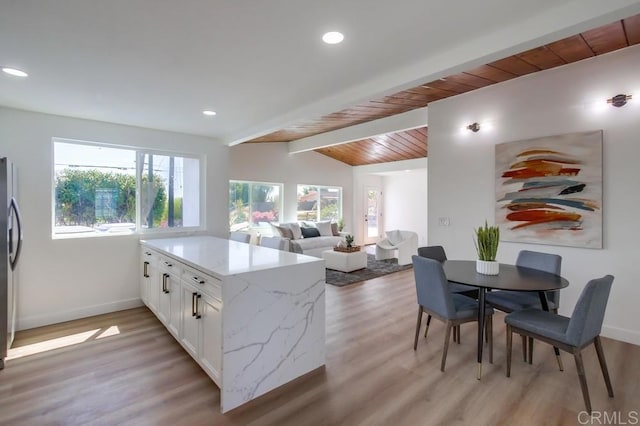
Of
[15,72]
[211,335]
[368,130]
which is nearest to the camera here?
[211,335]

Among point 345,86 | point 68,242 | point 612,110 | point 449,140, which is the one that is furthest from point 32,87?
point 612,110

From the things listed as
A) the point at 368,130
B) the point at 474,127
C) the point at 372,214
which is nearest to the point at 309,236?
the point at 368,130

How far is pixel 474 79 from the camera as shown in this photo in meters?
3.65

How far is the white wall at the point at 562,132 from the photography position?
298 cm

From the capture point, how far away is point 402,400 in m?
2.16

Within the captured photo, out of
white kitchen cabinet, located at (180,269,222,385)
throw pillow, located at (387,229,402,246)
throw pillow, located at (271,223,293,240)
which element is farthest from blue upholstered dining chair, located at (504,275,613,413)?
throw pillow, located at (271,223,293,240)

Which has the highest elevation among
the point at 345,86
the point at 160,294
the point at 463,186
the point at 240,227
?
the point at 345,86

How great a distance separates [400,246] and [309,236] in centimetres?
229

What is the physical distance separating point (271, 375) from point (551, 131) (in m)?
3.78

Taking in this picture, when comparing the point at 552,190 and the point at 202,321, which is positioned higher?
the point at 552,190

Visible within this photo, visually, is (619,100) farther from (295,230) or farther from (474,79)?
(295,230)

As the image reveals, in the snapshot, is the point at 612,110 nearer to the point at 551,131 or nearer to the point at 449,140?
the point at 551,131

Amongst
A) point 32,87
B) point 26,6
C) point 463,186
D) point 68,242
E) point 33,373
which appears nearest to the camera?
point 26,6

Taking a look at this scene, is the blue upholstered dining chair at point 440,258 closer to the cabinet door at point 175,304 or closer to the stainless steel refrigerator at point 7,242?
the cabinet door at point 175,304
